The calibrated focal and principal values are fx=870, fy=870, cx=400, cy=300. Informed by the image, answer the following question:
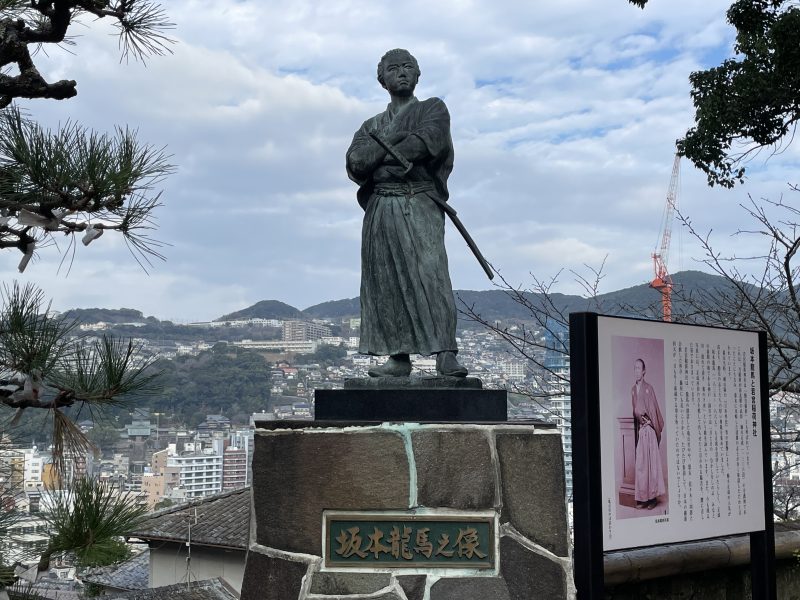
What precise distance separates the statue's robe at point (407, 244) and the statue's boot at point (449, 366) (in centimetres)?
4

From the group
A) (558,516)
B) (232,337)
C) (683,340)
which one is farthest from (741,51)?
(232,337)

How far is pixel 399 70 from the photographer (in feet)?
13.0

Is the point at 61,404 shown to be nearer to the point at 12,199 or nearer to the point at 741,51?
the point at 12,199

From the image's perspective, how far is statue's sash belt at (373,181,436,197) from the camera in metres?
3.91

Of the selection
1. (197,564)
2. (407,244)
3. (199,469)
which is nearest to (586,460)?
(407,244)

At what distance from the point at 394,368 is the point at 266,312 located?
566 inches

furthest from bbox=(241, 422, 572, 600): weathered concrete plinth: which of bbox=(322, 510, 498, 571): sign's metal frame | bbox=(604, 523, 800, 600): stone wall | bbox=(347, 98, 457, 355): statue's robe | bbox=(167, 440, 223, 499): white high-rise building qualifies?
bbox=(167, 440, 223, 499): white high-rise building

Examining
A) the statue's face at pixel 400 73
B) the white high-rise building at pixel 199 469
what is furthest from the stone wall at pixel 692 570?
the white high-rise building at pixel 199 469

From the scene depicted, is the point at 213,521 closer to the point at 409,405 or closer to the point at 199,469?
the point at 199,469

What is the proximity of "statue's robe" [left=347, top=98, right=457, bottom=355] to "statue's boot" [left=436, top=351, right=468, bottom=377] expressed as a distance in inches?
1.5

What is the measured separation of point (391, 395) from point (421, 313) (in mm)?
415

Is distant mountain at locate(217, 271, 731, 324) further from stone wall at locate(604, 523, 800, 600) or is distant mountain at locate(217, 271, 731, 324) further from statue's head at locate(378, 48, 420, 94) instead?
stone wall at locate(604, 523, 800, 600)

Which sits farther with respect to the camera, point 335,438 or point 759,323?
point 759,323

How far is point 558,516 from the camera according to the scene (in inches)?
136
